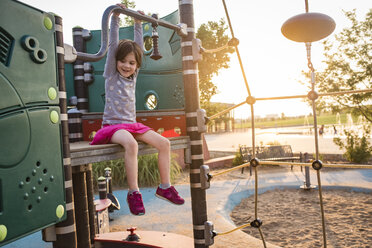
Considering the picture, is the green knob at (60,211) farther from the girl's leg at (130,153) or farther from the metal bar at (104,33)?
the metal bar at (104,33)

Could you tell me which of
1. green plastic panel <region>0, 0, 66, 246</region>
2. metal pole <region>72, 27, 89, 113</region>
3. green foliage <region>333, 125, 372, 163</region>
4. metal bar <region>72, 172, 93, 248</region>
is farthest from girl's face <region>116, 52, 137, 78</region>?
green foliage <region>333, 125, 372, 163</region>

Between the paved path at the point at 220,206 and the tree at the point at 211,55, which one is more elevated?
the tree at the point at 211,55

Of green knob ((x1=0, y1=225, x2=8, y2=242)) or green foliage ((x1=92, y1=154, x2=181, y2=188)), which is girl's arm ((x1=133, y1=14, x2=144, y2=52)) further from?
green foliage ((x1=92, y1=154, x2=181, y2=188))

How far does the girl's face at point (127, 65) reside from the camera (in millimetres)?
2346

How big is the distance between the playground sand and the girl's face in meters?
2.90

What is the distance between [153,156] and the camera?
780cm

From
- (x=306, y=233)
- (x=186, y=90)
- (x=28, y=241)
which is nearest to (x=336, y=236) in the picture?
(x=306, y=233)

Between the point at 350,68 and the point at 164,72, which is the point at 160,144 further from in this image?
the point at 350,68

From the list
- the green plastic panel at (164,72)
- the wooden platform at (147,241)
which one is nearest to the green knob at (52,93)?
the green plastic panel at (164,72)

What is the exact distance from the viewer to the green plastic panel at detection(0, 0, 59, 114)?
1183 millimetres

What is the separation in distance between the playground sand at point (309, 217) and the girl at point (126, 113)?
7.98ft

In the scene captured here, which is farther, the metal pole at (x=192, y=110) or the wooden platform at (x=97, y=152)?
the metal pole at (x=192, y=110)

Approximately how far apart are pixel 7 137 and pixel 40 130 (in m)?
0.15

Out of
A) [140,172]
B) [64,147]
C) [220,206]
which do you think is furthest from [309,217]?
[64,147]
